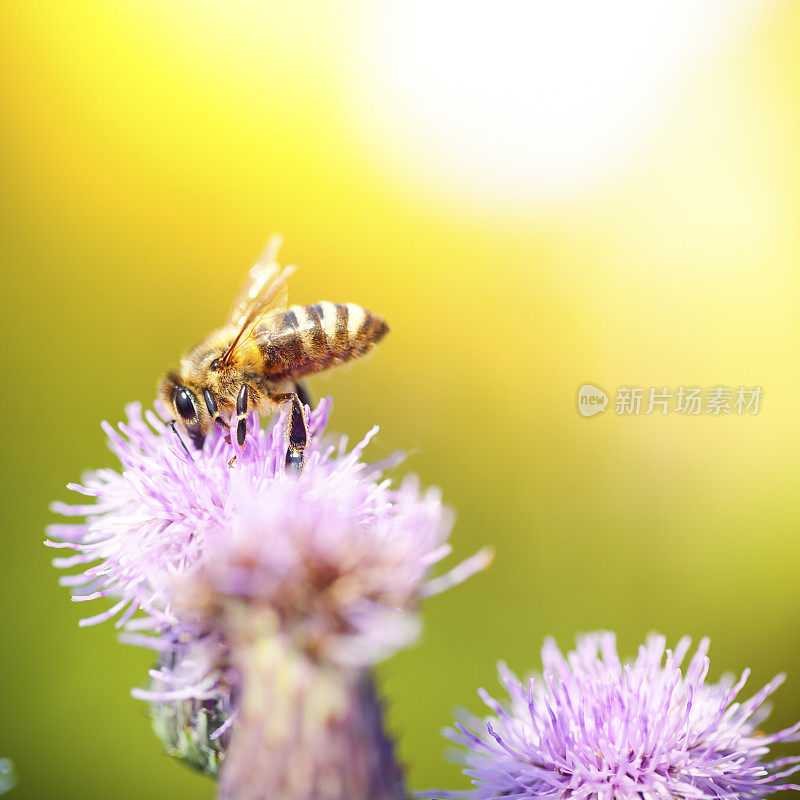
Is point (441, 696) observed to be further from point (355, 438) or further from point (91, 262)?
point (91, 262)

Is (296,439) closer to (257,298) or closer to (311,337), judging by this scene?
(311,337)


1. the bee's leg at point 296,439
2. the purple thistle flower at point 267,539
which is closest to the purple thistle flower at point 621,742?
the purple thistle flower at point 267,539

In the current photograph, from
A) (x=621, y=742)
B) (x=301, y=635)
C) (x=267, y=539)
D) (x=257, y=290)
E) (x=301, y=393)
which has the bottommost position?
(x=621, y=742)

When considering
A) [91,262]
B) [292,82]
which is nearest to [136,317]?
[91,262]

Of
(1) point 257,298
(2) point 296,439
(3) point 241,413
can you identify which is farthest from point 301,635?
(1) point 257,298

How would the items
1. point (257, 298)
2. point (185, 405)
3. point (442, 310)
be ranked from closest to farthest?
point (185, 405)
point (257, 298)
point (442, 310)

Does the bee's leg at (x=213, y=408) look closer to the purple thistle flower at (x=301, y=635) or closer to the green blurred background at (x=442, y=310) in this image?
the purple thistle flower at (x=301, y=635)
